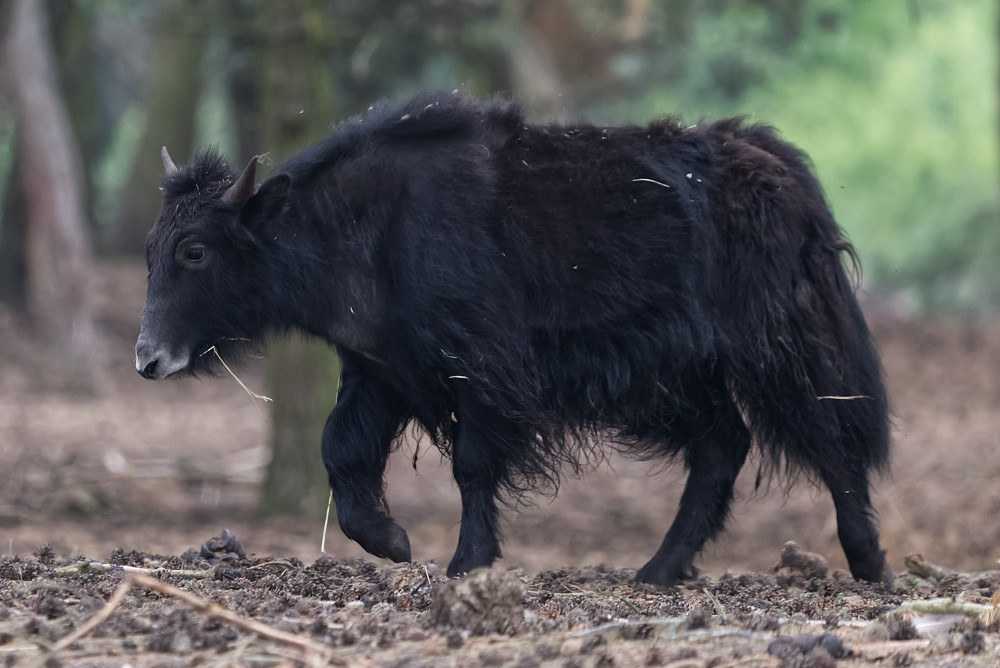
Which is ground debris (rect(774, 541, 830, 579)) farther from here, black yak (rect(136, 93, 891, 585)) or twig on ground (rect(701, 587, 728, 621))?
twig on ground (rect(701, 587, 728, 621))

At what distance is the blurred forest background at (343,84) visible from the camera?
973 cm

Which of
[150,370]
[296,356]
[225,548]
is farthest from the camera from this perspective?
[296,356]

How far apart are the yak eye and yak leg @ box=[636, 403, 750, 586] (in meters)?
2.60

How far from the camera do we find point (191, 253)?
549 cm

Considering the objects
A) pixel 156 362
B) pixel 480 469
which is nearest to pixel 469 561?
pixel 480 469

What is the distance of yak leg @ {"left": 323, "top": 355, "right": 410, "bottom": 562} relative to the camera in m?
5.52

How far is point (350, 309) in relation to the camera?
550cm

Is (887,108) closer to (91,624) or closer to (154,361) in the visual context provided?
(154,361)

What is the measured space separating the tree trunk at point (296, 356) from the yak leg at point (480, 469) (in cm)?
436

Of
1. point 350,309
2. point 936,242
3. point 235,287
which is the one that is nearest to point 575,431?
point 350,309

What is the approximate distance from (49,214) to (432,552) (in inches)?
305

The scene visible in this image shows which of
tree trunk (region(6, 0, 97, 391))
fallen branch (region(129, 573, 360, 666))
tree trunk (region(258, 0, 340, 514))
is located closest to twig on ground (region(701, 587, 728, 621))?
fallen branch (region(129, 573, 360, 666))

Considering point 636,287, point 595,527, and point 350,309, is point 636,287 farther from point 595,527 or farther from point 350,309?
point 595,527

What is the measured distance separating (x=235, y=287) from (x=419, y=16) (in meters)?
7.88
